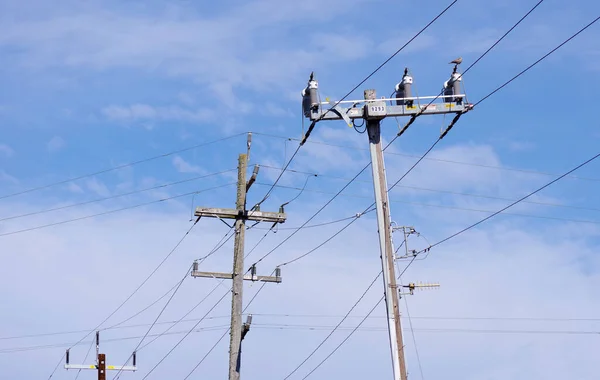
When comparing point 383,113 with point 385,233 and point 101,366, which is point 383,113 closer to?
point 385,233

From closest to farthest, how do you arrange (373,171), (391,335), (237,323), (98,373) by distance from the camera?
(391,335) → (373,171) → (237,323) → (98,373)

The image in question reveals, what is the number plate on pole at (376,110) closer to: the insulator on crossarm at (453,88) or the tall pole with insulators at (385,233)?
the tall pole with insulators at (385,233)

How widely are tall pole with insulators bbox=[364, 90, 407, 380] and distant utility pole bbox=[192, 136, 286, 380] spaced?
26.3 ft

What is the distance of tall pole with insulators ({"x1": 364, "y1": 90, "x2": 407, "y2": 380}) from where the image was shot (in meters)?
21.6

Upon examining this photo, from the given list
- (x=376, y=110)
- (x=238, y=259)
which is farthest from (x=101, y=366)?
(x=376, y=110)

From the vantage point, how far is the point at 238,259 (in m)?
30.5

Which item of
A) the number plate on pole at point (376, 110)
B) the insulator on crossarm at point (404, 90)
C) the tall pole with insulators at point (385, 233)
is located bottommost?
the tall pole with insulators at point (385, 233)

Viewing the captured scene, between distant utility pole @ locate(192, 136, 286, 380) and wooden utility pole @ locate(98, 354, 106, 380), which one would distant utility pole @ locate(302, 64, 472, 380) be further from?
wooden utility pole @ locate(98, 354, 106, 380)

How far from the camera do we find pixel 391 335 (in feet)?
71.4

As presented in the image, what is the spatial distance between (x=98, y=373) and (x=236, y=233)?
1471 centimetres

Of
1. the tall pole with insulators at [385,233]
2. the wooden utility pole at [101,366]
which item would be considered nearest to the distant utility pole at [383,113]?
the tall pole with insulators at [385,233]

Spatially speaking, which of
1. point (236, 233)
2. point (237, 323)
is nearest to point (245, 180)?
point (236, 233)

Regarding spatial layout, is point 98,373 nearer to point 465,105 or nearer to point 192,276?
point 192,276

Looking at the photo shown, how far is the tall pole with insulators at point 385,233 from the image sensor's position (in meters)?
21.6
